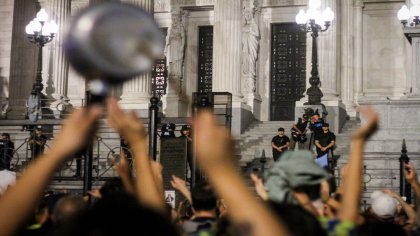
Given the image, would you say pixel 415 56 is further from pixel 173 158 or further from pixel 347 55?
pixel 347 55

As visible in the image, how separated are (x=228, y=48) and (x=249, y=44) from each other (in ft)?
10.7

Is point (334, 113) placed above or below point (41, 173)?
above

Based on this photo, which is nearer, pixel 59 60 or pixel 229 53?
pixel 229 53

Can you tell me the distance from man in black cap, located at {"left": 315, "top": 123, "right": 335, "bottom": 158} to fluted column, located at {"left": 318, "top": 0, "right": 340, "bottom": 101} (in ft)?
31.8

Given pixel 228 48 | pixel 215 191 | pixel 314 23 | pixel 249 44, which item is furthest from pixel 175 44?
pixel 215 191

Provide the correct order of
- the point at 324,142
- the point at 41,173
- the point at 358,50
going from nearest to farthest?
1. the point at 41,173
2. the point at 324,142
3. the point at 358,50

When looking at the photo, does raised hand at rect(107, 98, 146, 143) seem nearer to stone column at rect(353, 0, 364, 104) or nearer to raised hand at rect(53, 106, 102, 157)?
raised hand at rect(53, 106, 102, 157)

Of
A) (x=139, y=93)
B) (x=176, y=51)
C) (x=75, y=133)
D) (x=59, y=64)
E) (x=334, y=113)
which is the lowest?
(x=75, y=133)

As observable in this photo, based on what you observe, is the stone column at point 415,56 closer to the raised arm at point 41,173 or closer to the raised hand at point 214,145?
the raised arm at point 41,173

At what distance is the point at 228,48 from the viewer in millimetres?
31078

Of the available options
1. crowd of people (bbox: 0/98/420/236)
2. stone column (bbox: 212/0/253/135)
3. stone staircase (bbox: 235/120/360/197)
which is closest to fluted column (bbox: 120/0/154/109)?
stone column (bbox: 212/0/253/135)

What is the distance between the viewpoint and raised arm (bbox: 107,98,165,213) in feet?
11.9

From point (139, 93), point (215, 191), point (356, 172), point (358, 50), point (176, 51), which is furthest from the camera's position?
point (176, 51)

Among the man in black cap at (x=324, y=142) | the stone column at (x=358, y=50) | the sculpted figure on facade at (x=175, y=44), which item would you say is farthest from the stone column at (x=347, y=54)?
the man in black cap at (x=324, y=142)
